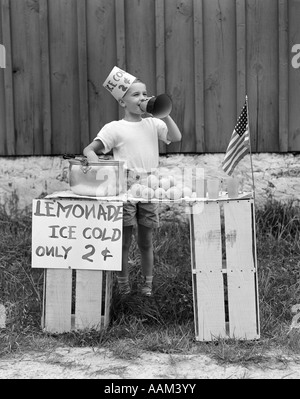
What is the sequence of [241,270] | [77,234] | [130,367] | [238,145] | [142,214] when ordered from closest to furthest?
1. [130,367]
2. [241,270]
3. [77,234]
4. [238,145]
5. [142,214]

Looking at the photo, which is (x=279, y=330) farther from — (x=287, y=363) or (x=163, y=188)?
(x=163, y=188)

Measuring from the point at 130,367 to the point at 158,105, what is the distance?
165 centimetres

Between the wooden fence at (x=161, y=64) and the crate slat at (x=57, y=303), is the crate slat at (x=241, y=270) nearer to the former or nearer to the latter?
the crate slat at (x=57, y=303)

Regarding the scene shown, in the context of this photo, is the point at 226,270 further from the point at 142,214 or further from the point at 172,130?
the point at 172,130

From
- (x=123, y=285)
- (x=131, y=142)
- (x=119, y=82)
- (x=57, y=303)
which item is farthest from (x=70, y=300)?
(x=119, y=82)

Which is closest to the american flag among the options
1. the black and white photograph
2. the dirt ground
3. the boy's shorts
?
the black and white photograph

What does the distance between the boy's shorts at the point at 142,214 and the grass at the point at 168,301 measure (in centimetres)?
54

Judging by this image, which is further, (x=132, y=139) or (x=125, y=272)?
(x=125, y=272)

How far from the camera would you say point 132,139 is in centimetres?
433

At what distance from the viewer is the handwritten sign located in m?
4.07

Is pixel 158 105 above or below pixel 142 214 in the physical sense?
above

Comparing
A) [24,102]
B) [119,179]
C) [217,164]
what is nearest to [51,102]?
[24,102]

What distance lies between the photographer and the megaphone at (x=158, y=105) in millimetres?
4121

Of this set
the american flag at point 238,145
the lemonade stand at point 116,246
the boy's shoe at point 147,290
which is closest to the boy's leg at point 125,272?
the boy's shoe at point 147,290
